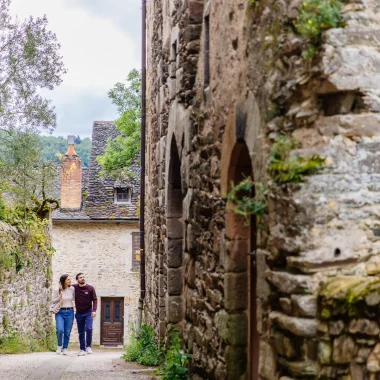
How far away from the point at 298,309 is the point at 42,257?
565 inches

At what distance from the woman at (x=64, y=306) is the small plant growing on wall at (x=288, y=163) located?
902cm

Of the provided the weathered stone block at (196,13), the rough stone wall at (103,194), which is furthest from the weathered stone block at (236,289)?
the rough stone wall at (103,194)

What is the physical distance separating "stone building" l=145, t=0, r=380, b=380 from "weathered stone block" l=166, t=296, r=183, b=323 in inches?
116

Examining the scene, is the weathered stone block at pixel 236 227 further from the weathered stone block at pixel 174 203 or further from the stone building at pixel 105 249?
the stone building at pixel 105 249

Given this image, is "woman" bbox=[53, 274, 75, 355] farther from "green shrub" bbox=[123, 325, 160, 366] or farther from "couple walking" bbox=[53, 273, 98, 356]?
"green shrub" bbox=[123, 325, 160, 366]

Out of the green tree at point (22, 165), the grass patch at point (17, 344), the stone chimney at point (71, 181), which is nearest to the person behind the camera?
the grass patch at point (17, 344)

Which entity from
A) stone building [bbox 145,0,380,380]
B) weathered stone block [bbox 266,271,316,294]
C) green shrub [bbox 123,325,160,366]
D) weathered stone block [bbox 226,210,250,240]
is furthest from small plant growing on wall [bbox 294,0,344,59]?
green shrub [bbox 123,325,160,366]

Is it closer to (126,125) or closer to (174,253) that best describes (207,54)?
(174,253)

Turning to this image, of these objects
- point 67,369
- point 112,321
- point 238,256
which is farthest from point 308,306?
point 112,321

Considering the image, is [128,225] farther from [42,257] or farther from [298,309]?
[298,309]

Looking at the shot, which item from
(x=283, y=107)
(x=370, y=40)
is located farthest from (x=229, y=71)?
(x=370, y=40)

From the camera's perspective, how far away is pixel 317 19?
4.00 m

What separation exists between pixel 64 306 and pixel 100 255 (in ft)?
44.7

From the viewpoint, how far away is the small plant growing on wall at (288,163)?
4023mm
